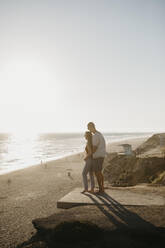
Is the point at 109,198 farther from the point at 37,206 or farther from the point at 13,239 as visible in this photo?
the point at 37,206

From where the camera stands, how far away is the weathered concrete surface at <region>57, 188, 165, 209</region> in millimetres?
5441

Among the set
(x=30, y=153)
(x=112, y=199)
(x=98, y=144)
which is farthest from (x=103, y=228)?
(x=30, y=153)

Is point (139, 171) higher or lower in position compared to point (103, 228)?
lower

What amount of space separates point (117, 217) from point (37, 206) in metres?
4.94

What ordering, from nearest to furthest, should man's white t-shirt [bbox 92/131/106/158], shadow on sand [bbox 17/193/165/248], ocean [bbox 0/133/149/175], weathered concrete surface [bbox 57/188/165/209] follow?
shadow on sand [bbox 17/193/165/248] → weathered concrete surface [bbox 57/188/165/209] → man's white t-shirt [bbox 92/131/106/158] → ocean [bbox 0/133/149/175]

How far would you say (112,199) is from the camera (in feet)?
19.3

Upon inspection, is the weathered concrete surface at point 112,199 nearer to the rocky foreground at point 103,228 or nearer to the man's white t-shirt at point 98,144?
the rocky foreground at point 103,228

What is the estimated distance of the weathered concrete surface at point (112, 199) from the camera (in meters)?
5.44

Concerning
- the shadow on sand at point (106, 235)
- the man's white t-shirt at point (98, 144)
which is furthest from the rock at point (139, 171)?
the shadow on sand at point (106, 235)

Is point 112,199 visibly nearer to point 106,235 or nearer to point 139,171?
point 106,235

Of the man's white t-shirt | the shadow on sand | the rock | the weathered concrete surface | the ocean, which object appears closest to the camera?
the shadow on sand

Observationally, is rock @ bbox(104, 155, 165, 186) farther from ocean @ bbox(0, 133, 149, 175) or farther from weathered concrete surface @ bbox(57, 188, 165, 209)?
ocean @ bbox(0, 133, 149, 175)

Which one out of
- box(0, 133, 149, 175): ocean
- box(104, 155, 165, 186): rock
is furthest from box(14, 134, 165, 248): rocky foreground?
box(0, 133, 149, 175): ocean

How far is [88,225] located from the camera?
407 cm
